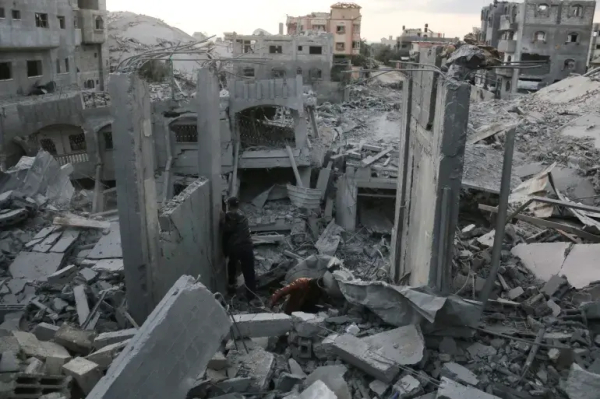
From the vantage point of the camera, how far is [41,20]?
26.2m

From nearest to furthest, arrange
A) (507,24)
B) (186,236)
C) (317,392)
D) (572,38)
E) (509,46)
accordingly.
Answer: (317,392) < (186,236) < (572,38) < (509,46) < (507,24)

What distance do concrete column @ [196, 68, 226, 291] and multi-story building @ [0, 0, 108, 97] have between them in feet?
60.0

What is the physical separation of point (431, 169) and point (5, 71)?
79.1 feet

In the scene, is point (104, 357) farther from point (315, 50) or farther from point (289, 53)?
point (315, 50)

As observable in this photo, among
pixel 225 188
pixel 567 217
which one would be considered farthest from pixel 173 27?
pixel 567 217

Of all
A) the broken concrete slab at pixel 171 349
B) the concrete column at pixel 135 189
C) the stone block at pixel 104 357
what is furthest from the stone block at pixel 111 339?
the broken concrete slab at pixel 171 349

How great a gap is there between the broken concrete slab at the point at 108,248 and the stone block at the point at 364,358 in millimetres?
4698

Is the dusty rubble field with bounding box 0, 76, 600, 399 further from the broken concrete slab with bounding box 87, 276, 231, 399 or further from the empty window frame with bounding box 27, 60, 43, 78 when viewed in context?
the empty window frame with bounding box 27, 60, 43, 78

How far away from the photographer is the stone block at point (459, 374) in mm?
4637

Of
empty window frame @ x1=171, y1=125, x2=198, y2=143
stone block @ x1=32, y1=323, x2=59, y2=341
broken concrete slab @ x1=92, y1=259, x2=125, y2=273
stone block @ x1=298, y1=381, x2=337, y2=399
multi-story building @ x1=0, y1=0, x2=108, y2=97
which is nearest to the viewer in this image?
stone block @ x1=298, y1=381, x2=337, y2=399

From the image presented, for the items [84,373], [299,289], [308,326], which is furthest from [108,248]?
[308,326]

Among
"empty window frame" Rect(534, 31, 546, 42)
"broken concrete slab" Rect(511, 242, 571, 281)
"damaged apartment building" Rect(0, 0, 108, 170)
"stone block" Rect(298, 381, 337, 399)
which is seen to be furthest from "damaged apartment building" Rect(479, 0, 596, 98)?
"stone block" Rect(298, 381, 337, 399)

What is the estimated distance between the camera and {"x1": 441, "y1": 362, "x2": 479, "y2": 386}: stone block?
4.64 metres

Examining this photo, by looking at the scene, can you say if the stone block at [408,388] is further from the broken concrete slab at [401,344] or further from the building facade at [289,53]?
the building facade at [289,53]
